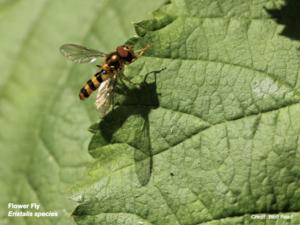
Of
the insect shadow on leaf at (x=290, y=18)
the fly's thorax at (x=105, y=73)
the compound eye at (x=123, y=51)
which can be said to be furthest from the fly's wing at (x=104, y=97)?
the insect shadow on leaf at (x=290, y=18)

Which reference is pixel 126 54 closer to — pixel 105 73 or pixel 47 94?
pixel 105 73

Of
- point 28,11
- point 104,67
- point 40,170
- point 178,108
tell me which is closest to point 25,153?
point 40,170

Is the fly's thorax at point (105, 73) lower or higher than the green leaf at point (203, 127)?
higher

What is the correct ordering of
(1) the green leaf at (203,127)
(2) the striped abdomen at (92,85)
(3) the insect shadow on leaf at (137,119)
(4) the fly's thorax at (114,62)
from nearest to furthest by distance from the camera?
1. (1) the green leaf at (203,127)
2. (3) the insect shadow on leaf at (137,119)
3. (4) the fly's thorax at (114,62)
4. (2) the striped abdomen at (92,85)

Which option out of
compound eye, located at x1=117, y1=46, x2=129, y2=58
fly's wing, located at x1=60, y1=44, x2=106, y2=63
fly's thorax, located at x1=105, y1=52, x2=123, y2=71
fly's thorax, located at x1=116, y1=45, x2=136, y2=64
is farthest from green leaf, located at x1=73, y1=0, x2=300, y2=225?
fly's wing, located at x1=60, y1=44, x2=106, y2=63

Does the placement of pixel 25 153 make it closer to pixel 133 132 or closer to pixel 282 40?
pixel 133 132

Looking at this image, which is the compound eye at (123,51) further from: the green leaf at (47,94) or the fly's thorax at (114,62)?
the green leaf at (47,94)
